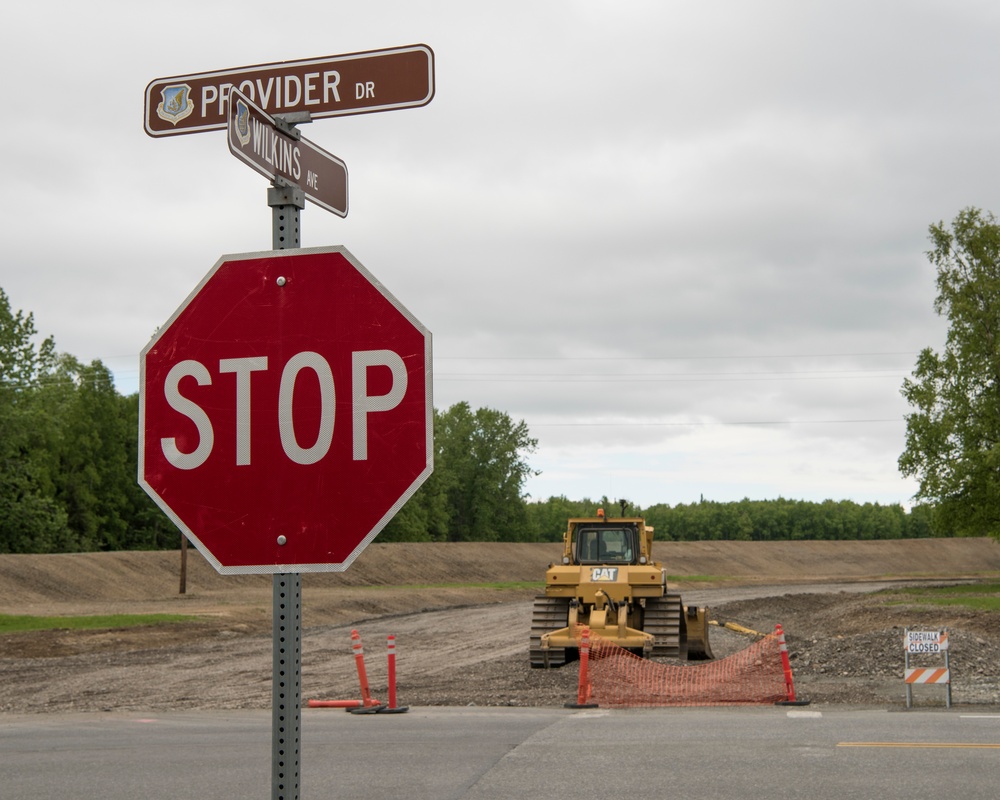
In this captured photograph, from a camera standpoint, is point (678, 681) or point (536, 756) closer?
point (536, 756)

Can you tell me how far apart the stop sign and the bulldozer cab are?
2111cm

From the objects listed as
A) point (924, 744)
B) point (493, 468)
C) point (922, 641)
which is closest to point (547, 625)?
point (922, 641)

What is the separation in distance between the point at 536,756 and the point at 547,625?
1194 centimetres

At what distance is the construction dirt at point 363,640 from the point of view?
19.8 m

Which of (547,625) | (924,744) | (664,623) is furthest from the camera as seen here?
(547,625)

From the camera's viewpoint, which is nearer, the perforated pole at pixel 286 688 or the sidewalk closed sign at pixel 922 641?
the perforated pole at pixel 286 688

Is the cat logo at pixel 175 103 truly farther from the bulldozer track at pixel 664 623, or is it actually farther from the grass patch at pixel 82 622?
the grass patch at pixel 82 622

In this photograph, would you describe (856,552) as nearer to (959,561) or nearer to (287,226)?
(959,561)

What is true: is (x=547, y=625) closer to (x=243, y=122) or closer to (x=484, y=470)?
(x=243, y=122)

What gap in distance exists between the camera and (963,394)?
53.4 meters

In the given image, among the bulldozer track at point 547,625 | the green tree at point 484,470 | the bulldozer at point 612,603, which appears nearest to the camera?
the bulldozer at point 612,603

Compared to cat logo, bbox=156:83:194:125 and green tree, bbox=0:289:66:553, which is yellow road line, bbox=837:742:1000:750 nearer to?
cat logo, bbox=156:83:194:125

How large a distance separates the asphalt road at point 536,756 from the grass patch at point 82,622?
2211 cm

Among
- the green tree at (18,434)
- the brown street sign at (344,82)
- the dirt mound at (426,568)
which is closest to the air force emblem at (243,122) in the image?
the brown street sign at (344,82)
